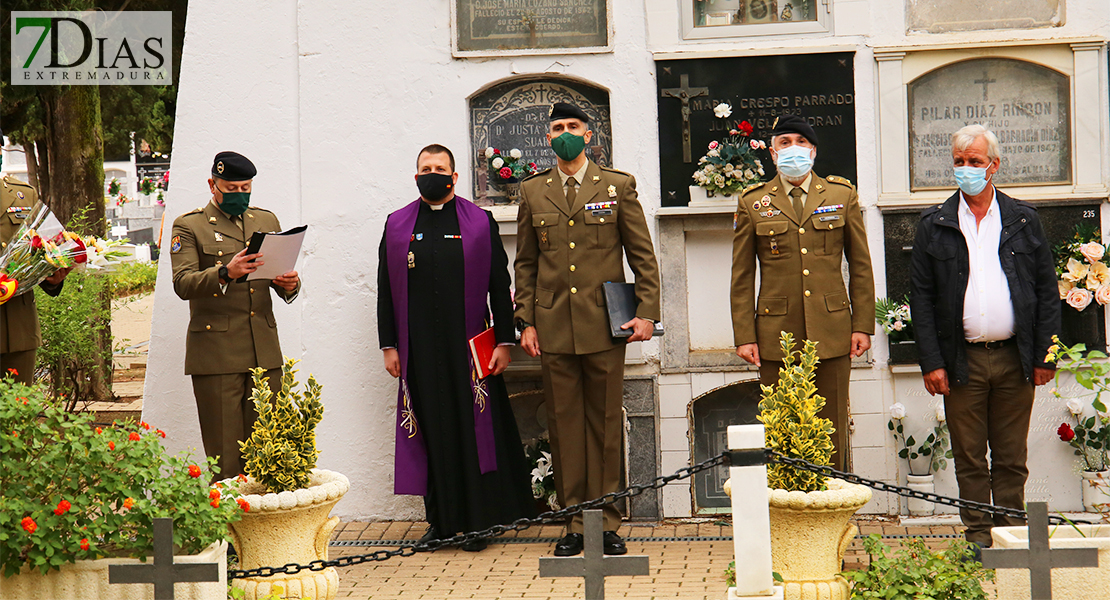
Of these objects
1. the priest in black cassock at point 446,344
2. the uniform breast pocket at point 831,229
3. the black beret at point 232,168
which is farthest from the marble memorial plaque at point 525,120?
the uniform breast pocket at point 831,229

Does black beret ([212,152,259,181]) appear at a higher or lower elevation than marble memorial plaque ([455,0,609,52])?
lower

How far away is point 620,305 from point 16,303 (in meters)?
3.27

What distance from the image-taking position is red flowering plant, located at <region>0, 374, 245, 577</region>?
4004mm

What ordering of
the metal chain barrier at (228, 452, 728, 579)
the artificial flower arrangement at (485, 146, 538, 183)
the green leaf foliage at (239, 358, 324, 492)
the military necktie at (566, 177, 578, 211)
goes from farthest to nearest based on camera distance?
the artificial flower arrangement at (485, 146, 538, 183) < the military necktie at (566, 177, 578, 211) < the green leaf foliage at (239, 358, 324, 492) < the metal chain barrier at (228, 452, 728, 579)

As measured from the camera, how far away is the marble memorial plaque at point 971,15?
257 inches

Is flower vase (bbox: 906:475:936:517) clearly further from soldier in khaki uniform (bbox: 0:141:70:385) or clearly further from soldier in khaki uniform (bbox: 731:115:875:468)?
soldier in khaki uniform (bbox: 0:141:70:385)

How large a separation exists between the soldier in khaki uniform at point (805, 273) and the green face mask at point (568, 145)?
934 millimetres

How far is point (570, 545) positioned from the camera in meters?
5.82

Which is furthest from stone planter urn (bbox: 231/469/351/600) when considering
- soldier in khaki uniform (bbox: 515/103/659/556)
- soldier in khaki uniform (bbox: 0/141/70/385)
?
soldier in khaki uniform (bbox: 0/141/70/385)

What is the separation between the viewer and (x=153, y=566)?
3.95 m

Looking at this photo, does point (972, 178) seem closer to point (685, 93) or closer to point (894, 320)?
point (894, 320)

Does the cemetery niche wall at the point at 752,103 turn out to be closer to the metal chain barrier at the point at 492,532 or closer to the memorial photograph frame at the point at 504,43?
the memorial photograph frame at the point at 504,43

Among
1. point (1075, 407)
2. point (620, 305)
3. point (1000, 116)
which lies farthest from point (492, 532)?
point (1000, 116)

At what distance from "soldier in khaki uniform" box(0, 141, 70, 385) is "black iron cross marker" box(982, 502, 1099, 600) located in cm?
478
